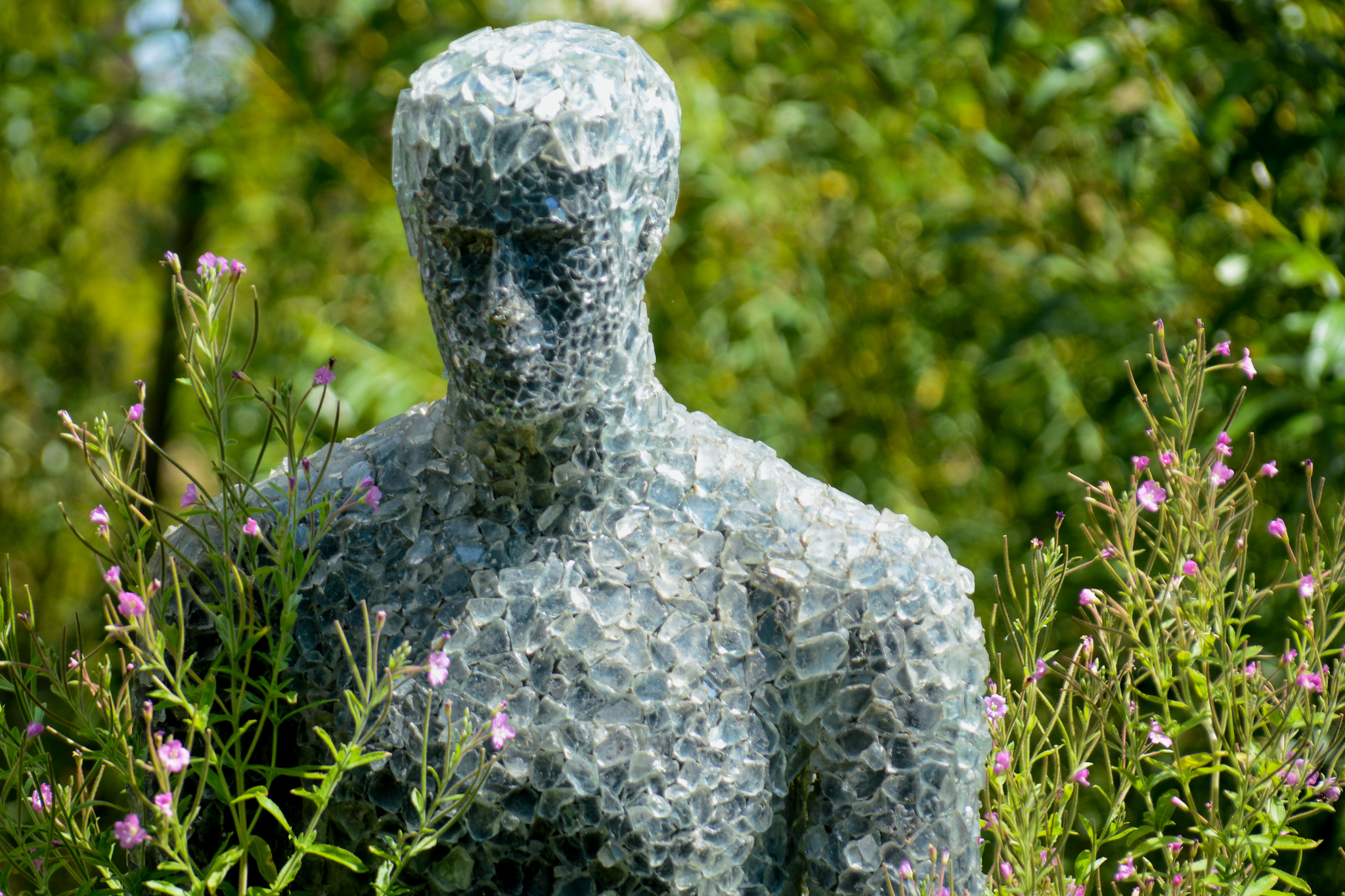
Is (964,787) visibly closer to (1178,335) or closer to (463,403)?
(463,403)

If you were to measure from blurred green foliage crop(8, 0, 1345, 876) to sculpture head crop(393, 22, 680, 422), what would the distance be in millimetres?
1097

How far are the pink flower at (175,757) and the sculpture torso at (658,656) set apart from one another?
17 centimetres

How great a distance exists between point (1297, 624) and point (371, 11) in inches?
76.6

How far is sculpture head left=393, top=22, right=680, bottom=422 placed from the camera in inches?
29.2

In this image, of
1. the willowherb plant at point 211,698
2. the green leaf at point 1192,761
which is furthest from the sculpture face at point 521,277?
the green leaf at point 1192,761

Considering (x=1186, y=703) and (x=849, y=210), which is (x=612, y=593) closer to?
(x=1186, y=703)

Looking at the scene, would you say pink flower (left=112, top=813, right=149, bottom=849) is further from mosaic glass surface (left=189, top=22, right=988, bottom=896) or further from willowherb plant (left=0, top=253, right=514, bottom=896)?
mosaic glass surface (left=189, top=22, right=988, bottom=896)

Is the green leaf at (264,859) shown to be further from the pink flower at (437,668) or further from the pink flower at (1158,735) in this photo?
the pink flower at (1158,735)

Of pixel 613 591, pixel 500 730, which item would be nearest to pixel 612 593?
pixel 613 591

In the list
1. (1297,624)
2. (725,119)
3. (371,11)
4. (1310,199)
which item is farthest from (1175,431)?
(371,11)

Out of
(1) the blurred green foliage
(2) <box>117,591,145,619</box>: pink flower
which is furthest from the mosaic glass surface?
(1) the blurred green foliage

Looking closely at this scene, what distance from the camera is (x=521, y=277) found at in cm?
75

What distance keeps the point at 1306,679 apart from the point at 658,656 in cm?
41

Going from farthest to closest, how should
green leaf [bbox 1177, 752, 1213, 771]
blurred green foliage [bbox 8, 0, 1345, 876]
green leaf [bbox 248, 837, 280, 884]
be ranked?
1. blurred green foliage [bbox 8, 0, 1345, 876]
2. green leaf [bbox 1177, 752, 1213, 771]
3. green leaf [bbox 248, 837, 280, 884]
